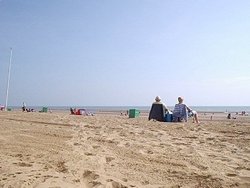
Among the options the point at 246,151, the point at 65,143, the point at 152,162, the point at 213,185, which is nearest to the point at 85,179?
the point at 152,162

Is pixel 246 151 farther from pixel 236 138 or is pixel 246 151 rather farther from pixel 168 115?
pixel 168 115

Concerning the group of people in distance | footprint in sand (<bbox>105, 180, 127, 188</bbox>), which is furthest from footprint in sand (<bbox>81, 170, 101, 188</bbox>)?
the group of people in distance

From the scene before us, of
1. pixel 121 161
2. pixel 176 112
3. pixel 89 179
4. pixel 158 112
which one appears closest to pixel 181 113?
pixel 176 112

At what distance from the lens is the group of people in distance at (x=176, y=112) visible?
1224 centimetres

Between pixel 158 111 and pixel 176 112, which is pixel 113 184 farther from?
pixel 158 111

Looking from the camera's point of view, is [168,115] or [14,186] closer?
[14,186]

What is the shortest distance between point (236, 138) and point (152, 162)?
129 inches

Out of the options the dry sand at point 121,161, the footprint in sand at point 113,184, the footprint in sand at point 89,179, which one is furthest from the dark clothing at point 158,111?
the footprint in sand at point 113,184

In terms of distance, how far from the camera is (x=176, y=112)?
12391 mm

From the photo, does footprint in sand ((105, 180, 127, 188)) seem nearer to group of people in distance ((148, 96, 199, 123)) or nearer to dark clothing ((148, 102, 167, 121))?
group of people in distance ((148, 96, 199, 123))

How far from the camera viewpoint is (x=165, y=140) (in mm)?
6605

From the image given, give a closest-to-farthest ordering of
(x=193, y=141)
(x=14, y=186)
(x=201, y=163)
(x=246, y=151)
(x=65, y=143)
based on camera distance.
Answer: (x=14, y=186) → (x=201, y=163) → (x=246, y=151) → (x=65, y=143) → (x=193, y=141)

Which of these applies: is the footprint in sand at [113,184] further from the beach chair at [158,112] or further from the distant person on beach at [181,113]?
the beach chair at [158,112]

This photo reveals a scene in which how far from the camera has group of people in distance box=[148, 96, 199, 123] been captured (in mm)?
12244
